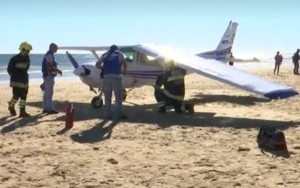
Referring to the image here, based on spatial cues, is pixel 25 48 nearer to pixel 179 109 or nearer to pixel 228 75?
pixel 179 109

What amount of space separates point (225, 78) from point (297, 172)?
476 cm

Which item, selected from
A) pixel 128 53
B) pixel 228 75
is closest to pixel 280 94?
pixel 228 75

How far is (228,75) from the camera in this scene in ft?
37.7

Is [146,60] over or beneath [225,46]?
beneath

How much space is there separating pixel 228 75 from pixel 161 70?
4.06m

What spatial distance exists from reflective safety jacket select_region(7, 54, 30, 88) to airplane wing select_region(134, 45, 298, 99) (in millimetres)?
3964

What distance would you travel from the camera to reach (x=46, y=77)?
12.2m

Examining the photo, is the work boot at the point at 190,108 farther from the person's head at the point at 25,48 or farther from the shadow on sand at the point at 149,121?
the person's head at the point at 25,48

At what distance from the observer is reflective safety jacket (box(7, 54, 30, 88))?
11.6 m

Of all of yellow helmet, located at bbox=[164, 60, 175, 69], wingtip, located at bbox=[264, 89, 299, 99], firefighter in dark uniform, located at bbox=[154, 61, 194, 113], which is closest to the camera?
wingtip, located at bbox=[264, 89, 299, 99]

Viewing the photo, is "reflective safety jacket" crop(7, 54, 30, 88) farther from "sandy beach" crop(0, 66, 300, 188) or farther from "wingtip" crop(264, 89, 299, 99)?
"wingtip" crop(264, 89, 299, 99)

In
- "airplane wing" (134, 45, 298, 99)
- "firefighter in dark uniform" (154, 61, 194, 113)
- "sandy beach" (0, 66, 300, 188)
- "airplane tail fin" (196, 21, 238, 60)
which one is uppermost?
"airplane tail fin" (196, 21, 238, 60)

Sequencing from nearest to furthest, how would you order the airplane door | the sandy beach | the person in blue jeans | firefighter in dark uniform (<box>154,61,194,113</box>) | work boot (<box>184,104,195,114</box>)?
the sandy beach, the person in blue jeans, work boot (<box>184,104,195,114</box>), firefighter in dark uniform (<box>154,61,194,113</box>), the airplane door

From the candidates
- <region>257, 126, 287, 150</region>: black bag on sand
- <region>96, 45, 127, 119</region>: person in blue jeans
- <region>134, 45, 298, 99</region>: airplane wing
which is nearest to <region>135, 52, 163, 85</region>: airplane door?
<region>134, 45, 298, 99</region>: airplane wing
